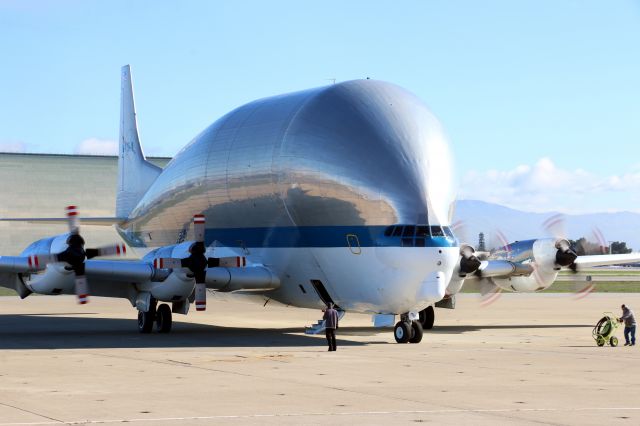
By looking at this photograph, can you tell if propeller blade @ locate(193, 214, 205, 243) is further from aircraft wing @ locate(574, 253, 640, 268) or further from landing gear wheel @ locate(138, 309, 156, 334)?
aircraft wing @ locate(574, 253, 640, 268)

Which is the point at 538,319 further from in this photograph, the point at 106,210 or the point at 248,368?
the point at 106,210

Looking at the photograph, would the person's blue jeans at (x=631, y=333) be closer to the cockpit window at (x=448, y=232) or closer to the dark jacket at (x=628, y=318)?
the dark jacket at (x=628, y=318)

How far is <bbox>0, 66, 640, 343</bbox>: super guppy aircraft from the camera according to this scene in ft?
90.3

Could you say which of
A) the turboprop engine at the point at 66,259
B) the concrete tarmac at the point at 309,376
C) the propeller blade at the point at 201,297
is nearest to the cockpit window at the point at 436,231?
the concrete tarmac at the point at 309,376

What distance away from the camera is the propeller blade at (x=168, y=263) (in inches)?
1174

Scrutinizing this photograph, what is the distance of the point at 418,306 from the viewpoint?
27641 mm

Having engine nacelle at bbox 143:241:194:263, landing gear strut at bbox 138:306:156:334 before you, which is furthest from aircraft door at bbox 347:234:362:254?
landing gear strut at bbox 138:306:156:334

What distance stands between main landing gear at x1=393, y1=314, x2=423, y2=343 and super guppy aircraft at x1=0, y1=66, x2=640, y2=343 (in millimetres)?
40

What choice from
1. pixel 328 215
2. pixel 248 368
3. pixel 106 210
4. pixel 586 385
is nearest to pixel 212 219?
pixel 328 215

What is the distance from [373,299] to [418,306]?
122 centimetres

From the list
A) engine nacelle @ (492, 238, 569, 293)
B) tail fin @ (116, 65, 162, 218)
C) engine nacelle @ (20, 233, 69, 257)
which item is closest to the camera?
engine nacelle @ (20, 233, 69, 257)

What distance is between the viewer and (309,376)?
2017cm

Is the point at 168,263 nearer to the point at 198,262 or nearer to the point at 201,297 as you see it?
the point at 198,262

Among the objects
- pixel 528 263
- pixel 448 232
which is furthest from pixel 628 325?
pixel 528 263
